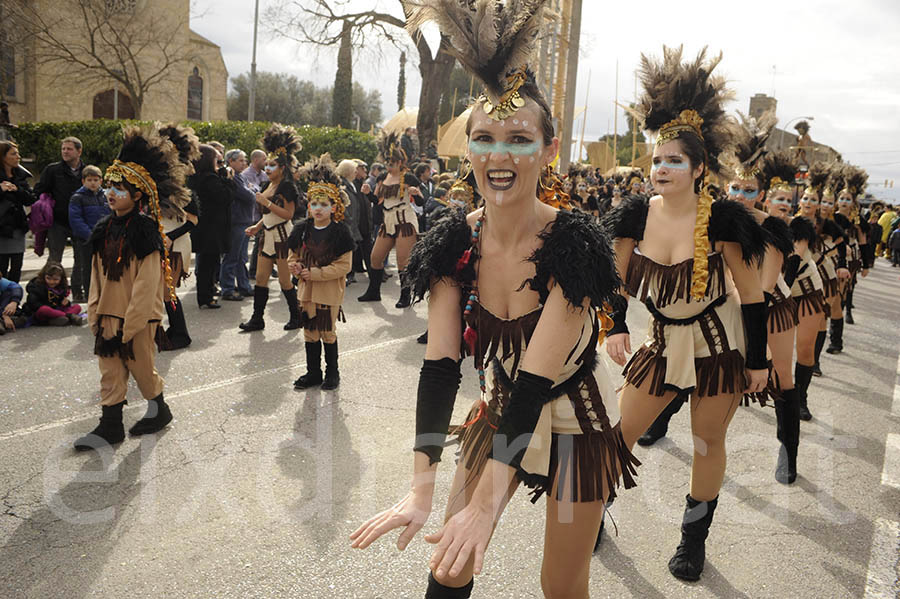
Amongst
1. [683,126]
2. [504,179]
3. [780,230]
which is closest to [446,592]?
[504,179]

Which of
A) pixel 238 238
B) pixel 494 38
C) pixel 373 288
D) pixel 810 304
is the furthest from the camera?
pixel 373 288

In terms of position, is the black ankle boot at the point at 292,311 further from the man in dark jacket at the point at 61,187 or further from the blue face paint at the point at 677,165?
the blue face paint at the point at 677,165

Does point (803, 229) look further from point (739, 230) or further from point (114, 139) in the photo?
point (114, 139)

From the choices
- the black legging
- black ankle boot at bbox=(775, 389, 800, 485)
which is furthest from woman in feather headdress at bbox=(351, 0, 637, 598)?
the black legging

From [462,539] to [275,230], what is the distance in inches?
261

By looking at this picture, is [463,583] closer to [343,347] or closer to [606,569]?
[606,569]

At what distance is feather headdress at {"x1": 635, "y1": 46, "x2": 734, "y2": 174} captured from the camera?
11.3ft

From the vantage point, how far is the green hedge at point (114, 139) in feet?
50.5

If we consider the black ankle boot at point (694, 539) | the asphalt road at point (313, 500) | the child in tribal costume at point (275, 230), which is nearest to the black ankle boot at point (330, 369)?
the asphalt road at point (313, 500)

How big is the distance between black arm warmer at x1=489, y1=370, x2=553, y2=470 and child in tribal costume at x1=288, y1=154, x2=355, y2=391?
4.04 m

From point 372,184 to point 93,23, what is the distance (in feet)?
77.0

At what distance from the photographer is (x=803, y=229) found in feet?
18.4

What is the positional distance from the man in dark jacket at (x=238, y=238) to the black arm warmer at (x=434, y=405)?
312 inches

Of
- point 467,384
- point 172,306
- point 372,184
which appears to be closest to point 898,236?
point 372,184
